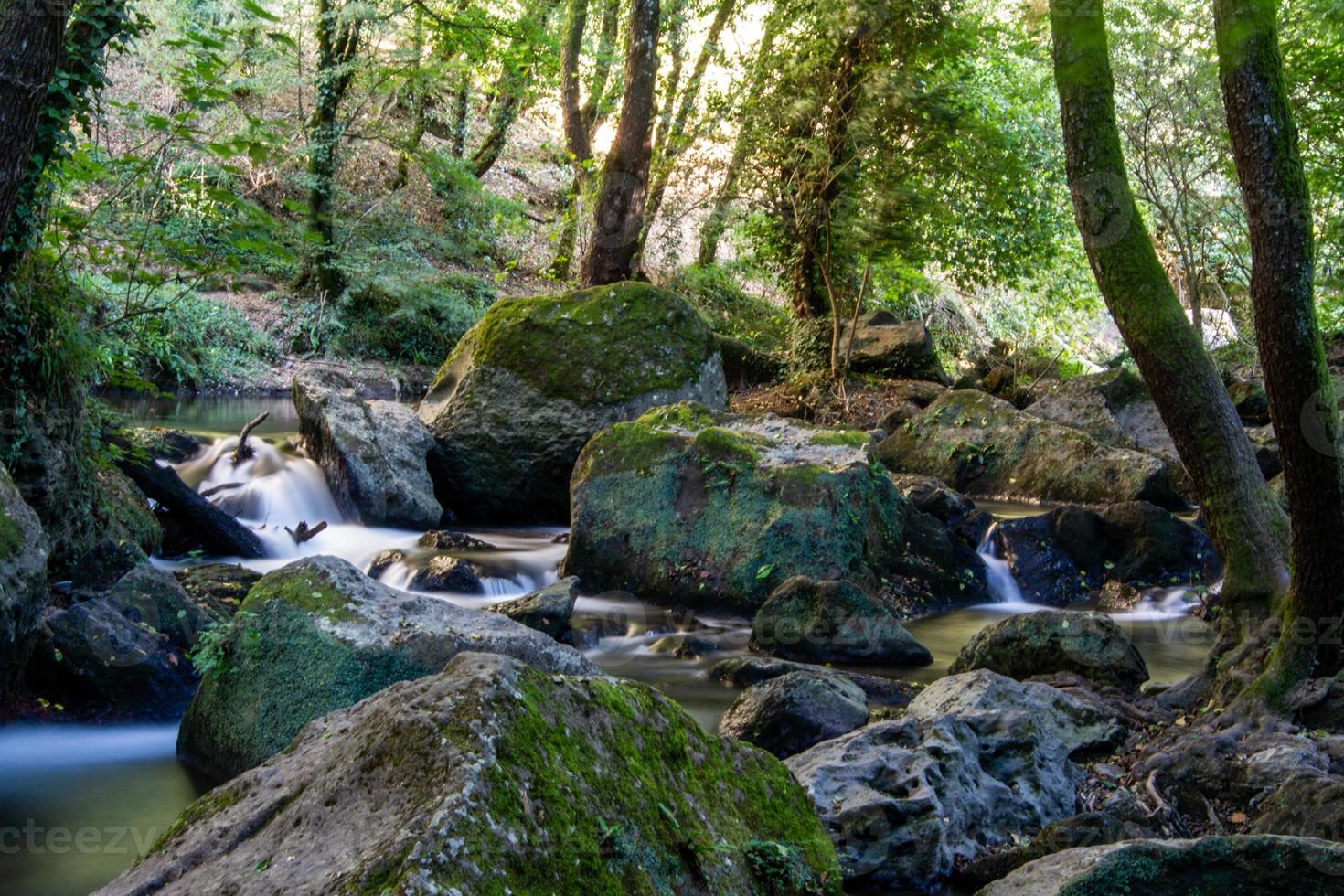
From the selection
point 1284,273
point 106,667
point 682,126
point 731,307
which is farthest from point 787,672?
point 731,307

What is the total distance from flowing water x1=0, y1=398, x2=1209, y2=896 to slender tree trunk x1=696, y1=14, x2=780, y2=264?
22.6ft

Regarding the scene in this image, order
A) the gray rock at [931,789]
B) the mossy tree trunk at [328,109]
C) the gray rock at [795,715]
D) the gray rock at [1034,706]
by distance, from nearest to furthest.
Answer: the gray rock at [931,789], the gray rock at [1034,706], the gray rock at [795,715], the mossy tree trunk at [328,109]

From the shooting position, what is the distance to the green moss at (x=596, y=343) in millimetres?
11438

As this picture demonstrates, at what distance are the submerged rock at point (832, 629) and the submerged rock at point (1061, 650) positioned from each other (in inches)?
22.4

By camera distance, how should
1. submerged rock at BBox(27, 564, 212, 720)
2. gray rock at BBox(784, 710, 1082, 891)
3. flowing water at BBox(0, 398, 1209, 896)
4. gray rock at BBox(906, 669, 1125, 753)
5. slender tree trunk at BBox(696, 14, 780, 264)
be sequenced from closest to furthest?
gray rock at BBox(784, 710, 1082, 891)
flowing water at BBox(0, 398, 1209, 896)
gray rock at BBox(906, 669, 1125, 753)
submerged rock at BBox(27, 564, 212, 720)
slender tree trunk at BBox(696, 14, 780, 264)

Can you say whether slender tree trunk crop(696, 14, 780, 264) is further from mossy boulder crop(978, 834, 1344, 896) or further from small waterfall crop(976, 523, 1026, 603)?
mossy boulder crop(978, 834, 1344, 896)

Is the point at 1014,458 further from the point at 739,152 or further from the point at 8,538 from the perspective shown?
the point at 8,538

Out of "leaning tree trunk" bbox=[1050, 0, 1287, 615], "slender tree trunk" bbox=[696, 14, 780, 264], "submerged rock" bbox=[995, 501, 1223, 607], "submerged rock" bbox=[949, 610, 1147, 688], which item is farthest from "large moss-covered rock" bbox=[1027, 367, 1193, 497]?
"leaning tree trunk" bbox=[1050, 0, 1287, 615]

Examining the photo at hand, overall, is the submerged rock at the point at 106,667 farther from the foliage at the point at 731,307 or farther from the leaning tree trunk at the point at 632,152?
the foliage at the point at 731,307

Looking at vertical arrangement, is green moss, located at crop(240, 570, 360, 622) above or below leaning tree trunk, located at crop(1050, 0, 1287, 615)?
below

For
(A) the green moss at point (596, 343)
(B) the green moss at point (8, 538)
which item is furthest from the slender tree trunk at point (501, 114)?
(B) the green moss at point (8, 538)

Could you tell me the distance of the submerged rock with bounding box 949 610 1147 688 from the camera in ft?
20.8

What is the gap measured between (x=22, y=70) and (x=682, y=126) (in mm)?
13438

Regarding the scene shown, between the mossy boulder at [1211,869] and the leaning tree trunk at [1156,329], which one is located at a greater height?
the leaning tree trunk at [1156,329]
